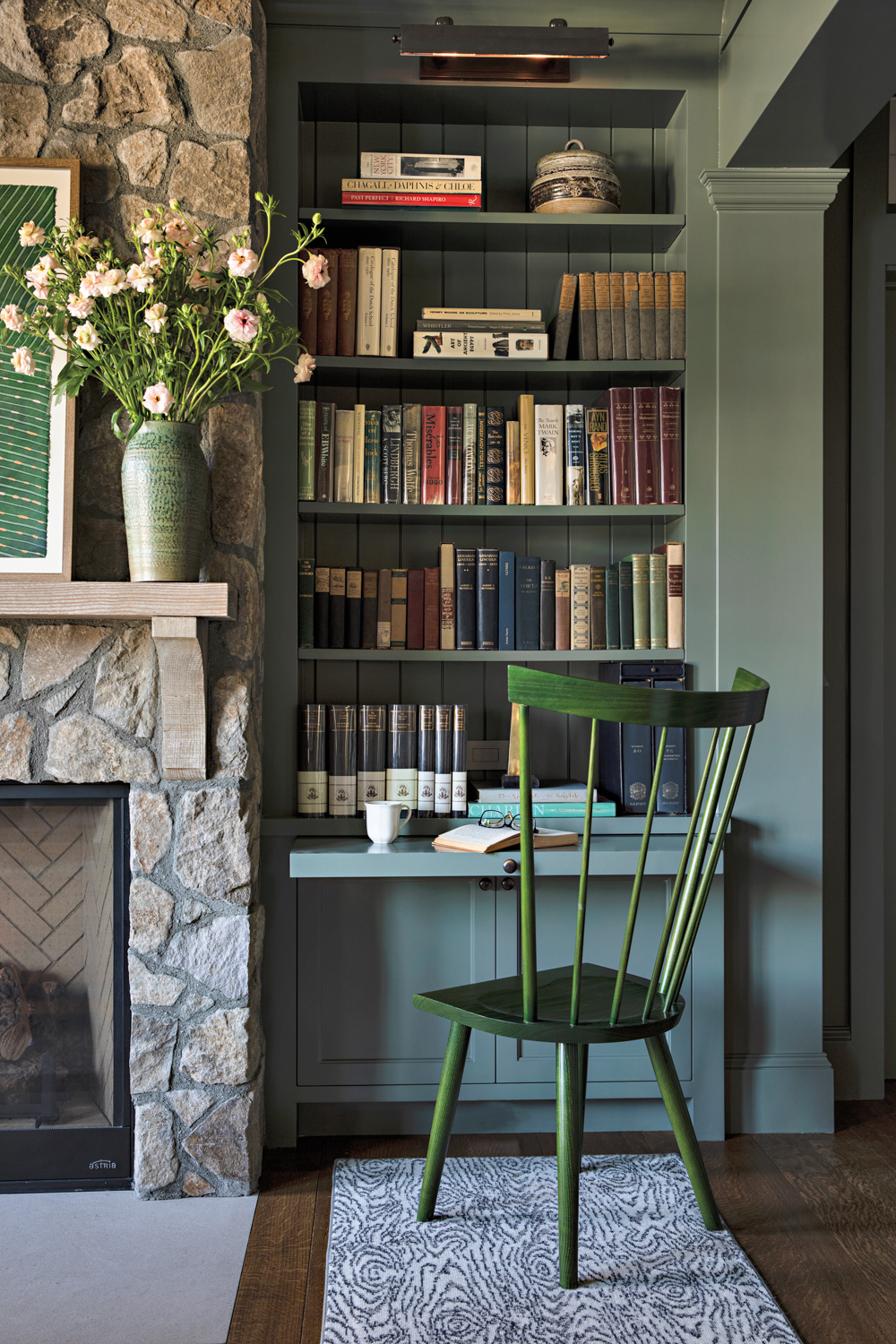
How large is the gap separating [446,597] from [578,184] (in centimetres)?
104

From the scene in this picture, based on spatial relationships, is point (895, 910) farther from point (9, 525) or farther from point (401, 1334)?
point (9, 525)

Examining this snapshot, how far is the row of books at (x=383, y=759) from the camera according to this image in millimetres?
2186

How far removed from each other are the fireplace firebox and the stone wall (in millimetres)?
72

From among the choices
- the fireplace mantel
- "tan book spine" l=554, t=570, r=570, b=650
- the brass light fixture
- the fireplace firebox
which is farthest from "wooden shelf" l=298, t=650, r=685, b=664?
the brass light fixture

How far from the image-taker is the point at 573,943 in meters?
2.15

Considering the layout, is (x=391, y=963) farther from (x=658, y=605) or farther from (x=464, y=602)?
(x=658, y=605)

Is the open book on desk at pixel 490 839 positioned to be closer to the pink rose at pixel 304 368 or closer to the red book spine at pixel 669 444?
the red book spine at pixel 669 444

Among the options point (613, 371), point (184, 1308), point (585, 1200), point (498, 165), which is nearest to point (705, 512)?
point (613, 371)

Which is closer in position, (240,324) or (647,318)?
(240,324)

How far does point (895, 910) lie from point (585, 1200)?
4.15ft

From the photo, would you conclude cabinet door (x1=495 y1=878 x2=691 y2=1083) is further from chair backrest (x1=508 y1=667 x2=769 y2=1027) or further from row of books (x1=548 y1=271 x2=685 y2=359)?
row of books (x1=548 y1=271 x2=685 y2=359)

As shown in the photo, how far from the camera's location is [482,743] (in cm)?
243

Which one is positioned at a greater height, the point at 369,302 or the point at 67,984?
the point at 369,302

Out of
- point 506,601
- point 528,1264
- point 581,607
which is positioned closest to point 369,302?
point 506,601
